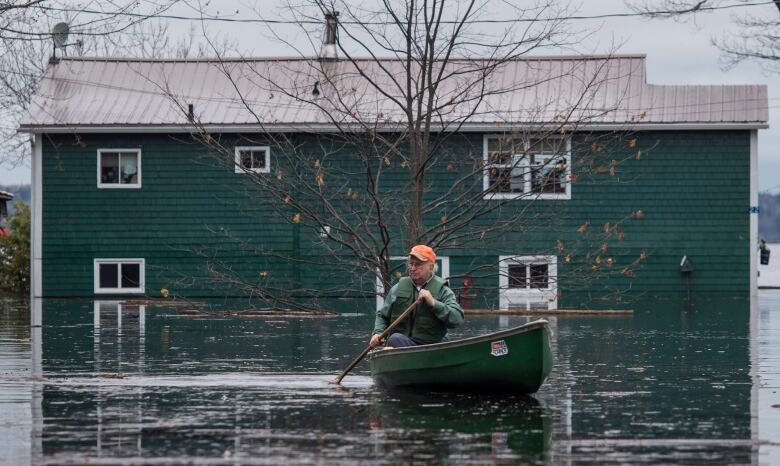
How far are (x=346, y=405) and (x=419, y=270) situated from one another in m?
1.72

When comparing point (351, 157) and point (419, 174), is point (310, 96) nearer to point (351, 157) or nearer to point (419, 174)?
point (351, 157)

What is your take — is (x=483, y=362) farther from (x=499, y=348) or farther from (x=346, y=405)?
(x=346, y=405)

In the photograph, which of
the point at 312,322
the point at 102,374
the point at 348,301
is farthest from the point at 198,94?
the point at 102,374

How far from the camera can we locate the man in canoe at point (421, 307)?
592 inches

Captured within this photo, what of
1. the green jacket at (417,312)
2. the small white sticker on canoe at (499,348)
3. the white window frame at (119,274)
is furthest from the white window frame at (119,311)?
the small white sticker on canoe at (499,348)

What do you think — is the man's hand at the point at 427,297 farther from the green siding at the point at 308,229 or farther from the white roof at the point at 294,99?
the green siding at the point at 308,229

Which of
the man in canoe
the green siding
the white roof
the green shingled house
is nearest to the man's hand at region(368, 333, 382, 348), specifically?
the man in canoe

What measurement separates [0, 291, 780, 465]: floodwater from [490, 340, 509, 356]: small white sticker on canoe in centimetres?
51

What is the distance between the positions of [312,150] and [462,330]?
11414 millimetres

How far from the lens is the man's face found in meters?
15.1

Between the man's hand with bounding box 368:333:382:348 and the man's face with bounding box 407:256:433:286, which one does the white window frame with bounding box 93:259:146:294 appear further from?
the man's face with bounding box 407:256:433:286

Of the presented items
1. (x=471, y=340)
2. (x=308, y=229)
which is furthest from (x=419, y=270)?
(x=308, y=229)

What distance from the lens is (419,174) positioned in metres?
21.5

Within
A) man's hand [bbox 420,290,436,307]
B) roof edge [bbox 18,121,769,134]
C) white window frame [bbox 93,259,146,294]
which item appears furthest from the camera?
white window frame [bbox 93,259,146,294]
